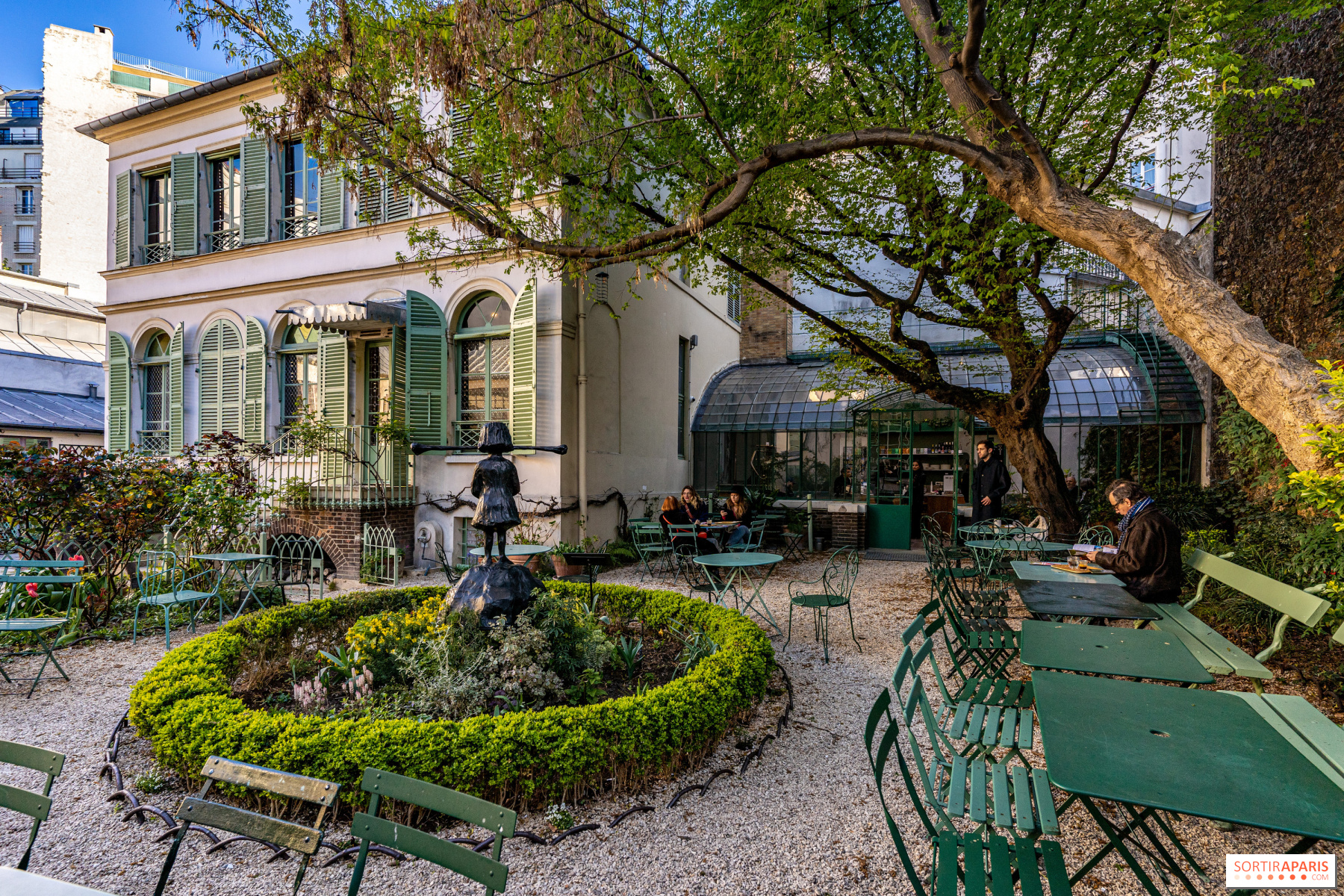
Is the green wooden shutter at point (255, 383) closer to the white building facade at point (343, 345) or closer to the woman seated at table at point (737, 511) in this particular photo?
the white building facade at point (343, 345)

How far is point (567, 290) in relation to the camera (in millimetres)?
10461

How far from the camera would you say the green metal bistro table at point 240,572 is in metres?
7.28

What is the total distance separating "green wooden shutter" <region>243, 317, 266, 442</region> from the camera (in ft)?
38.7

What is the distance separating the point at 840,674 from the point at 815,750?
155cm

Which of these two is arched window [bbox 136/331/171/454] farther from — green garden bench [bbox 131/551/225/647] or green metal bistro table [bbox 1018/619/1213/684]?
green metal bistro table [bbox 1018/619/1213/684]

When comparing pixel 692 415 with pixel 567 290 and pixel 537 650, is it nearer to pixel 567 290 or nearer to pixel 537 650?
pixel 567 290

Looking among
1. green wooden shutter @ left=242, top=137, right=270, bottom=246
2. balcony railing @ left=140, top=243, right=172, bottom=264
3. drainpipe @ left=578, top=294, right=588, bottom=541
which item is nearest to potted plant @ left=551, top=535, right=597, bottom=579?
drainpipe @ left=578, top=294, right=588, bottom=541

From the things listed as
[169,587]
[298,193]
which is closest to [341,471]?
[169,587]

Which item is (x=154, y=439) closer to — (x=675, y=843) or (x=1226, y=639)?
(x=675, y=843)

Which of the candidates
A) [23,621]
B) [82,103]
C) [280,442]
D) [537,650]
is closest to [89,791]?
[537,650]

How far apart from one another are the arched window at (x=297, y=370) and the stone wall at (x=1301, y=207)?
14.2 meters

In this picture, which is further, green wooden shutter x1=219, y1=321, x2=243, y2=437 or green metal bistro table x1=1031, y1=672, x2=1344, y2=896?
green wooden shutter x1=219, y1=321, x2=243, y2=437

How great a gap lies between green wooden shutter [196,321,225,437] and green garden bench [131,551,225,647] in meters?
4.45

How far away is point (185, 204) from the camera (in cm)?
1257
